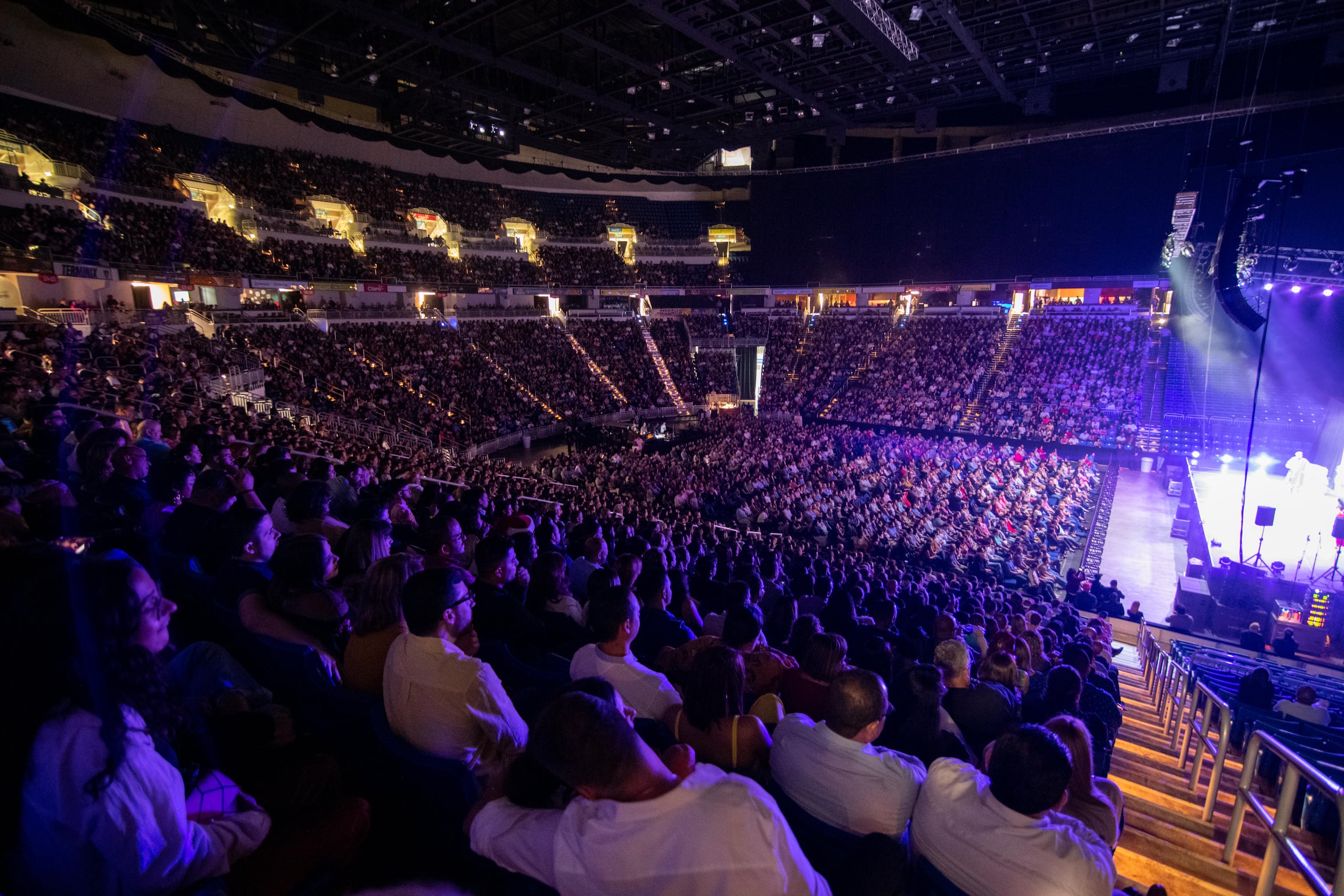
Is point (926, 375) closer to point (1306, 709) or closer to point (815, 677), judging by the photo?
point (1306, 709)

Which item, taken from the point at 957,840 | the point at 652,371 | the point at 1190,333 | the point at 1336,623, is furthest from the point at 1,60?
the point at 1190,333

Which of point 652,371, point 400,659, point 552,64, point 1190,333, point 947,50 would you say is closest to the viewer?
point 400,659

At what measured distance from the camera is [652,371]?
30703 mm

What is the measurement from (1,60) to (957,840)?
28057mm

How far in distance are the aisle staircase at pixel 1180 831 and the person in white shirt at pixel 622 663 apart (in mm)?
2179

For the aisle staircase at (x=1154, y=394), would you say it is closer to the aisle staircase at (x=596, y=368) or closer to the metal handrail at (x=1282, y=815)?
the aisle staircase at (x=596, y=368)

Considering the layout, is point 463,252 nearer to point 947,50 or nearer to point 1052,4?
point 947,50

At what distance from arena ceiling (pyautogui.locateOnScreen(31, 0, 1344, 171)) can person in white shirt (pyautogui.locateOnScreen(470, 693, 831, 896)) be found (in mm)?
19197

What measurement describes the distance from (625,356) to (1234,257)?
24.1 m

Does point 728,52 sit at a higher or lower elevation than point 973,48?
lower

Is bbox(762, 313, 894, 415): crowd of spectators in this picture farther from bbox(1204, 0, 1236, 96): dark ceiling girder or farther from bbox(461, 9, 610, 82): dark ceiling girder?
bbox(461, 9, 610, 82): dark ceiling girder

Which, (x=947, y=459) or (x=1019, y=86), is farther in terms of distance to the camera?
(x=1019, y=86)

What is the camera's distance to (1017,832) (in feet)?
5.79

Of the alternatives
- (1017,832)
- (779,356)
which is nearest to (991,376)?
(779,356)
